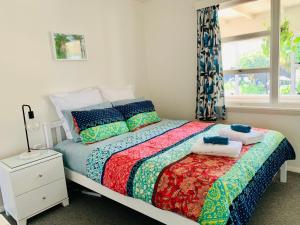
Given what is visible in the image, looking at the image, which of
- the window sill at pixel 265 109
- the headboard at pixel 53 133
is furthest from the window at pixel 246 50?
the headboard at pixel 53 133

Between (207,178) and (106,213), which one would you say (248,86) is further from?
(106,213)

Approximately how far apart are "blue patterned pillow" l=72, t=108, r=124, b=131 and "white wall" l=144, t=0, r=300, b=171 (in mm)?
1283

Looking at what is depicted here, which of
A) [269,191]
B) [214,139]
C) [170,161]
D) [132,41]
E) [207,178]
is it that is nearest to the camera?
[207,178]

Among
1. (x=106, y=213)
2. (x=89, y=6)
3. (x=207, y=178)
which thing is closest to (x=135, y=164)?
(x=207, y=178)

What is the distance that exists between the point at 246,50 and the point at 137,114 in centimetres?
163

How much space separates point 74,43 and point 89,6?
0.55 meters

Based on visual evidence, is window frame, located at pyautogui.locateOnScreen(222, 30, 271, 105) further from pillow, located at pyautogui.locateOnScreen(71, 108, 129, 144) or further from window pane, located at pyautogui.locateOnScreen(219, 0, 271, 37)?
pillow, located at pyautogui.locateOnScreen(71, 108, 129, 144)

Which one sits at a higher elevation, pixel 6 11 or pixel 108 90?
pixel 6 11

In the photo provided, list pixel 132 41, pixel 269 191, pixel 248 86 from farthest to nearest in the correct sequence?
pixel 132 41, pixel 248 86, pixel 269 191

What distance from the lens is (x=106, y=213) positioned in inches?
88.8

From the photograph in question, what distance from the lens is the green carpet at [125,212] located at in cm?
205

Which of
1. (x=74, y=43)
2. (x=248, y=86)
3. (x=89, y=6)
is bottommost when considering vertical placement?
(x=248, y=86)

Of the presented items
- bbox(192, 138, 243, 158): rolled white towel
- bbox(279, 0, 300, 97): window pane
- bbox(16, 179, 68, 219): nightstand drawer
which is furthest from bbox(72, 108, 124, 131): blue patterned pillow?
bbox(279, 0, 300, 97): window pane

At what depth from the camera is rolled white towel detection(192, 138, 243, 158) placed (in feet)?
6.00
